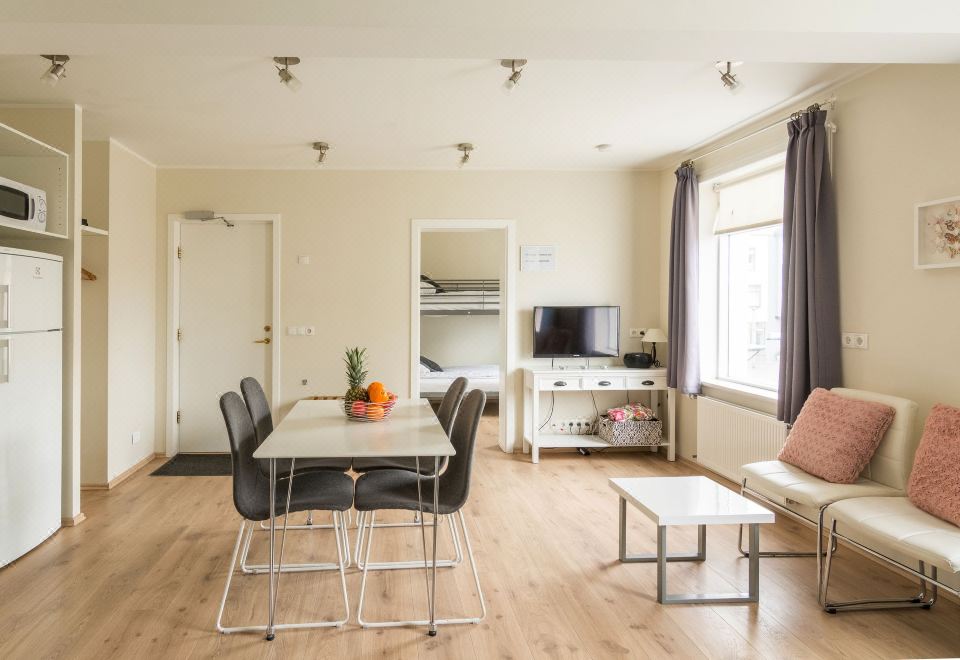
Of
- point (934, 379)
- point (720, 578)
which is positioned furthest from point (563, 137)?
point (720, 578)

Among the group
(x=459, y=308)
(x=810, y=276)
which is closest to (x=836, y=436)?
(x=810, y=276)

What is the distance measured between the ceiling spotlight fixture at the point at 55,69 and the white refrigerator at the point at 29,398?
854 mm

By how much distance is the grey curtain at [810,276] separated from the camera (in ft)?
12.3

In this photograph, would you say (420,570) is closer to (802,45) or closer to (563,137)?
(802,45)

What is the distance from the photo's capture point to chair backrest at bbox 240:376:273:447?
A: 342 centimetres

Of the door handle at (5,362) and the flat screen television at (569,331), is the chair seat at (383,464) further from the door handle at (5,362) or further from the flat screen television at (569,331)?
the flat screen television at (569,331)

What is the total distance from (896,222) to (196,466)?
515 centimetres

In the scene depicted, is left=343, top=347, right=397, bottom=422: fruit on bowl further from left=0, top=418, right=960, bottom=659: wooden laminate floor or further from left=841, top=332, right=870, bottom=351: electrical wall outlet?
left=841, top=332, right=870, bottom=351: electrical wall outlet

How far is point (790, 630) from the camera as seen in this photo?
106 inches

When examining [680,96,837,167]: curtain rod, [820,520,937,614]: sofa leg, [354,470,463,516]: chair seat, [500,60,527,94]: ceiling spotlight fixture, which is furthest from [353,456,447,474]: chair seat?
[680,96,837,167]: curtain rod

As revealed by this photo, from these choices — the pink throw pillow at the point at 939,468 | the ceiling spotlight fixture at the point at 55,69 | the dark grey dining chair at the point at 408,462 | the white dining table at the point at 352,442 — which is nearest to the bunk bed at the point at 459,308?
the dark grey dining chair at the point at 408,462

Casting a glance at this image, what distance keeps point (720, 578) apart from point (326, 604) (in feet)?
6.00

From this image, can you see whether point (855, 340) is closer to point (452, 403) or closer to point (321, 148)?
point (452, 403)

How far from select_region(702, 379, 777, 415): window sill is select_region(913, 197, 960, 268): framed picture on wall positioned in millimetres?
1497
